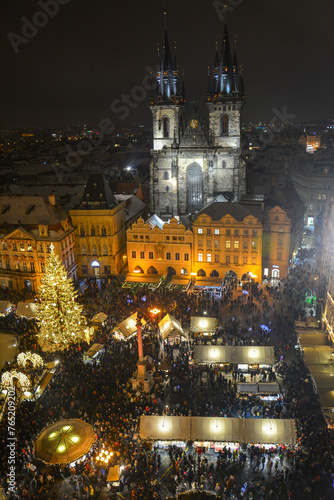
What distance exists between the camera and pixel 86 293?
45.8 m

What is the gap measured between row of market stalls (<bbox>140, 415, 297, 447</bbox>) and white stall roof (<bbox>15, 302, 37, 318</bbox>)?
18357 mm

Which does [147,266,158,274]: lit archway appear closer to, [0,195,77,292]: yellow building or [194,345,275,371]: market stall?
[0,195,77,292]: yellow building

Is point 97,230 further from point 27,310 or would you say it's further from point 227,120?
point 227,120

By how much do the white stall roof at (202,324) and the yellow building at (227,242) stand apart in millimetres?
13181

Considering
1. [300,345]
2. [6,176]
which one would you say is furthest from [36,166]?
[300,345]

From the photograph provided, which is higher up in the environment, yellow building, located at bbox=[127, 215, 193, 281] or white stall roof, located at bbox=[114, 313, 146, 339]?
yellow building, located at bbox=[127, 215, 193, 281]

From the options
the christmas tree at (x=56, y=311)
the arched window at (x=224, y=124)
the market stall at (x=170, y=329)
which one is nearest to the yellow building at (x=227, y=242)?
the arched window at (x=224, y=124)

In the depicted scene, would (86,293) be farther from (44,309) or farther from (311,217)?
(311,217)

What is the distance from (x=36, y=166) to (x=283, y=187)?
224 ft

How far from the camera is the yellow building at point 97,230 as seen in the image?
51.5m

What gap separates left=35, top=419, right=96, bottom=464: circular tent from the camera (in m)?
22.9

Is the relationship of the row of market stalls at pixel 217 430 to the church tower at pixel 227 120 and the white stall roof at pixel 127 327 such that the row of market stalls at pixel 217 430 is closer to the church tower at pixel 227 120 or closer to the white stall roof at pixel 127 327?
the white stall roof at pixel 127 327

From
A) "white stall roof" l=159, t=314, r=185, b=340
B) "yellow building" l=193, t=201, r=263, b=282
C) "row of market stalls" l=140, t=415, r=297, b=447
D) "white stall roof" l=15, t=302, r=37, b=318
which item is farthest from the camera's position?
"yellow building" l=193, t=201, r=263, b=282

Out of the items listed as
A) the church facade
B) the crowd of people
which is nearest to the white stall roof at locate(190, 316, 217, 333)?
the crowd of people
